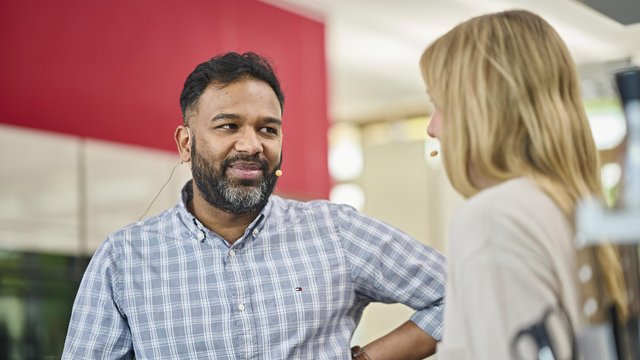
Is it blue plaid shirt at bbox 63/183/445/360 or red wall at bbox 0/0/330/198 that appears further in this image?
red wall at bbox 0/0/330/198

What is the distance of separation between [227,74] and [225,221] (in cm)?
32

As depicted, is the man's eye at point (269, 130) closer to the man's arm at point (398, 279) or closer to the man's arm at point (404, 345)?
the man's arm at point (398, 279)

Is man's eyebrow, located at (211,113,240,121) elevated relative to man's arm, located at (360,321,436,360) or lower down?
elevated

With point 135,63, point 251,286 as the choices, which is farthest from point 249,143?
point 135,63

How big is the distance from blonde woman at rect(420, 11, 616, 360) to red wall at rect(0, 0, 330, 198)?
3034 mm

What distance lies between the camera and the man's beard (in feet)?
7.48

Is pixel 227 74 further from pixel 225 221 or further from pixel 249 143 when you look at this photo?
pixel 225 221

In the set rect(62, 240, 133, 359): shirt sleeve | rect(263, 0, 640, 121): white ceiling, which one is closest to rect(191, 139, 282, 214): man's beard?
rect(62, 240, 133, 359): shirt sleeve

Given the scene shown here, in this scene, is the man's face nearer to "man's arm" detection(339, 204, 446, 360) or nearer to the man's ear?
the man's ear

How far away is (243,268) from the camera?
2.25 meters

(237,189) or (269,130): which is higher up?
(269,130)

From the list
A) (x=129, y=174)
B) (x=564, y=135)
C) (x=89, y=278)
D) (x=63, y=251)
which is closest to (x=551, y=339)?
(x=564, y=135)

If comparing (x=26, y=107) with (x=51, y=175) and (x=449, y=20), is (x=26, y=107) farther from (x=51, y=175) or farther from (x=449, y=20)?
(x=449, y=20)

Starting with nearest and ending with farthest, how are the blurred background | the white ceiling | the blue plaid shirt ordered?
the blue plaid shirt
the blurred background
the white ceiling
